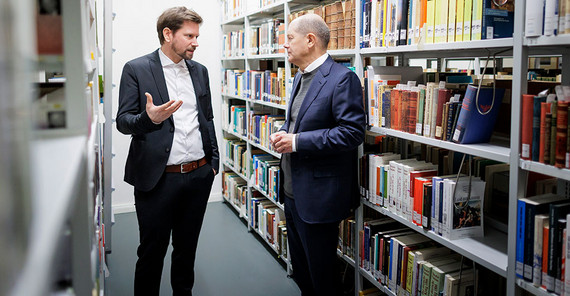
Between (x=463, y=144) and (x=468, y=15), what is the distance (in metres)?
0.53

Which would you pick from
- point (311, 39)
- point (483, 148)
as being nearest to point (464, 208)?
point (483, 148)

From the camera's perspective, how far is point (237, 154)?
490cm

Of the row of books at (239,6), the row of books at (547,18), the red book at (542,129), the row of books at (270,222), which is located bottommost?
the row of books at (270,222)

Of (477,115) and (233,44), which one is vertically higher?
(233,44)

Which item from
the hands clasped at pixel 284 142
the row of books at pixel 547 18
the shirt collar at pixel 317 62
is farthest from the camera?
the shirt collar at pixel 317 62

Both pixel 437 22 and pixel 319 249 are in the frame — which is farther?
pixel 319 249

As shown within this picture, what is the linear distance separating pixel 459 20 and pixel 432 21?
0.53ft

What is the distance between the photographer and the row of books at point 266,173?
12.5ft

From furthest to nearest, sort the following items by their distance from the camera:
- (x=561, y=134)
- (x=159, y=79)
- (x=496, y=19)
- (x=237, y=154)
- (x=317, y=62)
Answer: (x=237, y=154)
(x=159, y=79)
(x=317, y=62)
(x=496, y=19)
(x=561, y=134)

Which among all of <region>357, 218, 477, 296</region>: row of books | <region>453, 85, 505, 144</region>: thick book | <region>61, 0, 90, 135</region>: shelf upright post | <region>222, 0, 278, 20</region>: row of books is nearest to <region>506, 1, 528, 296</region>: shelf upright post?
<region>453, 85, 505, 144</region>: thick book

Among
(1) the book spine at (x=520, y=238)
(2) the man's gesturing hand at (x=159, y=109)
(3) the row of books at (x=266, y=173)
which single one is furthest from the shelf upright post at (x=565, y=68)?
(3) the row of books at (x=266, y=173)

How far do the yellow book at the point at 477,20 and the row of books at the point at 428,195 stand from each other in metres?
0.60

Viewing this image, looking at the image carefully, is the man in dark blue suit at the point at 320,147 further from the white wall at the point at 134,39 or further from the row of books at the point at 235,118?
the white wall at the point at 134,39

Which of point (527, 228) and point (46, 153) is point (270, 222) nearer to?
point (527, 228)
